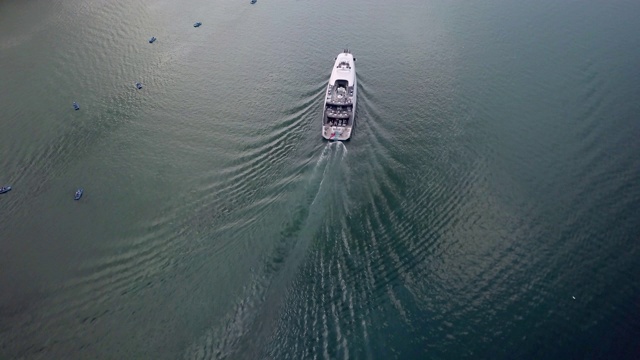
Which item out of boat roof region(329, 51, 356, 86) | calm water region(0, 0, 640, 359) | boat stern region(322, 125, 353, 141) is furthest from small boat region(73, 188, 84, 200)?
boat roof region(329, 51, 356, 86)

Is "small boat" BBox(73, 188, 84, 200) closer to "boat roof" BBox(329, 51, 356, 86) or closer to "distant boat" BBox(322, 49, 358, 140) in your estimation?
"distant boat" BBox(322, 49, 358, 140)

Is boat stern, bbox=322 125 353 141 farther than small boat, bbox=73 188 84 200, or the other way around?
boat stern, bbox=322 125 353 141

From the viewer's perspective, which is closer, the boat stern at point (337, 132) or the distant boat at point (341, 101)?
the boat stern at point (337, 132)

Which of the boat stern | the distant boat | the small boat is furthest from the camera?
the distant boat

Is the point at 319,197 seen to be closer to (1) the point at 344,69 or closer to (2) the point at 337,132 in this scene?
(2) the point at 337,132

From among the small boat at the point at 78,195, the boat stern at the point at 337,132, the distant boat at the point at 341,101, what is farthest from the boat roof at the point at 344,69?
the small boat at the point at 78,195

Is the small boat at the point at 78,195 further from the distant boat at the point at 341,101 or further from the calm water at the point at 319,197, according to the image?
the distant boat at the point at 341,101
